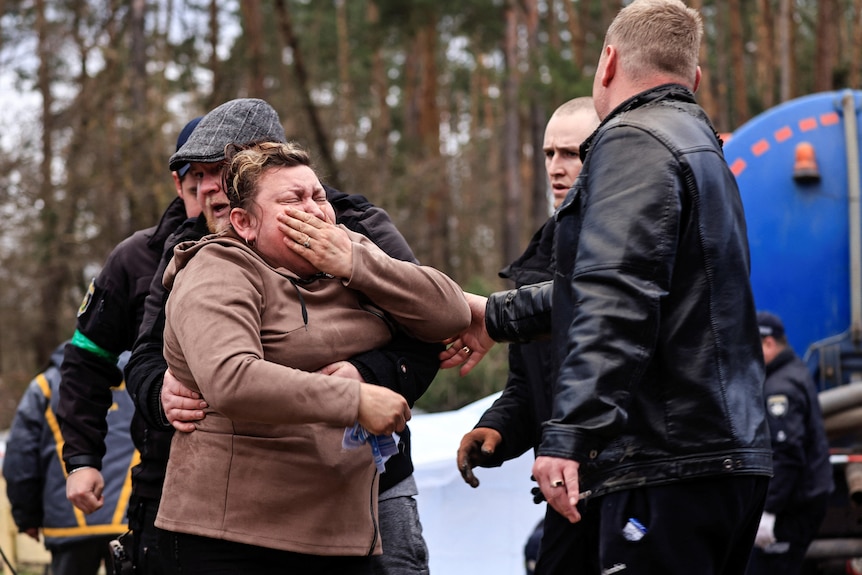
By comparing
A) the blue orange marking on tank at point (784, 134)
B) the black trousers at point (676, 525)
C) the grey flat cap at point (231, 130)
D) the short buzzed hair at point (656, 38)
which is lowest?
the black trousers at point (676, 525)

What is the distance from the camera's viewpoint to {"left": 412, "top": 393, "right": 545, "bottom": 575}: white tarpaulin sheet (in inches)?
208

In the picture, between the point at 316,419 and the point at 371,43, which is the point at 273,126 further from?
the point at 371,43

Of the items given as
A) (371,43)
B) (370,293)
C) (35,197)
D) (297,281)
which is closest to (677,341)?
(370,293)

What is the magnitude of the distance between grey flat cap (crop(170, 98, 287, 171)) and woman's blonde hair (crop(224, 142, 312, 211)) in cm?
40

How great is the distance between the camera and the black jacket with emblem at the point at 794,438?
6059mm

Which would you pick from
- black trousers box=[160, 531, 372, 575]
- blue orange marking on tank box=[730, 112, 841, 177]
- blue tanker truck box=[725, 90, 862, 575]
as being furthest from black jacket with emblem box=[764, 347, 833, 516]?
black trousers box=[160, 531, 372, 575]

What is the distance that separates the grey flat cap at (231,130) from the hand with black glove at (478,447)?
1140 millimetres

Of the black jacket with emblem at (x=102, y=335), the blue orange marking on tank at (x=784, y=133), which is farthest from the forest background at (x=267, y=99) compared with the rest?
the black jacket with emblem at (x=102, y=335)

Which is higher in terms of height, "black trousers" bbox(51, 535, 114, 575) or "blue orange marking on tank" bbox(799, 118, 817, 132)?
"blue orange marking on tank" bbox(799, 118, 817, 132)

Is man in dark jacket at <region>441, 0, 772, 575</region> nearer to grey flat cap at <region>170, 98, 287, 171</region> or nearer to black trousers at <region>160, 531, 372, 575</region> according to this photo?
black trousers at <region>160, 531, 372, 575</region>

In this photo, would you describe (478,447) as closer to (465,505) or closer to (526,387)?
(526,387)

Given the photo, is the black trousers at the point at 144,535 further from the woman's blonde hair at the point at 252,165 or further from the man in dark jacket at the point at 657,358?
the man in dark jacket at the point at 657,358

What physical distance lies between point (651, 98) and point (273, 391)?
1251 mm

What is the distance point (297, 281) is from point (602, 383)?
0.80 meters
